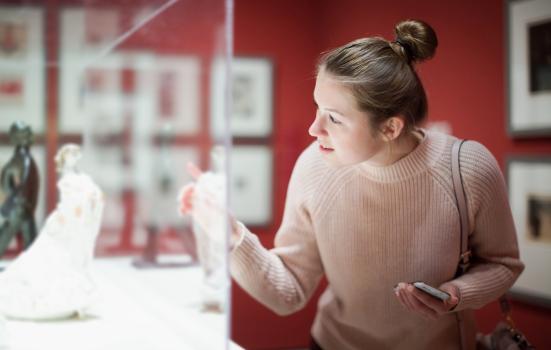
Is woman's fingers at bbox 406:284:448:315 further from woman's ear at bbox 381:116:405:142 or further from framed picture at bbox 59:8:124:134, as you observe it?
framed picture at bbox 59:8:124:134

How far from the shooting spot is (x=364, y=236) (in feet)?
3.95

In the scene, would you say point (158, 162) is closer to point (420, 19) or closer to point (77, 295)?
point (77, 295)

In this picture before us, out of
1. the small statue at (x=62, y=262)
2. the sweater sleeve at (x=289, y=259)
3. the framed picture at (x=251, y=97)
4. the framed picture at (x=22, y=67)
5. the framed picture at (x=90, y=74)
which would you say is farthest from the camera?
the framed picture at (x=251, y=97)

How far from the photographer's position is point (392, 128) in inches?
43.3

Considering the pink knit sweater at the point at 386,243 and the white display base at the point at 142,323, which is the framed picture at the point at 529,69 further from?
the white display base at the point at 142,323

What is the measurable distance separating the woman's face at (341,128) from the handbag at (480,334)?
0.13 m

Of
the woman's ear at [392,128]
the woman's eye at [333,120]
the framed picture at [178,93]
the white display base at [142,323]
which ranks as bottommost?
the white display base at [142,323]

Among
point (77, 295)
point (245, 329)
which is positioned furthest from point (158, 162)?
point (245, 329)

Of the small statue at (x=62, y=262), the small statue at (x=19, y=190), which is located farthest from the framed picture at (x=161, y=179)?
the small statue at (x=19, y=190)

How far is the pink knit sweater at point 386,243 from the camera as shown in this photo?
1.15 m

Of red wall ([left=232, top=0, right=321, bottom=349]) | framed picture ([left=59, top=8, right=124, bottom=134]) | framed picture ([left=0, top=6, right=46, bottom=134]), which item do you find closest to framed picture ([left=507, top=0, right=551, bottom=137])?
red wall ([left=232, top=0, right=321, bottom=349])

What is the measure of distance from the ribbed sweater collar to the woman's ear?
61mm

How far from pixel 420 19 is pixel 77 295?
1.01 m

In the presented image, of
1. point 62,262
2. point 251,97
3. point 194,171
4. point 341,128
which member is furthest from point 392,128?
point 251,97
